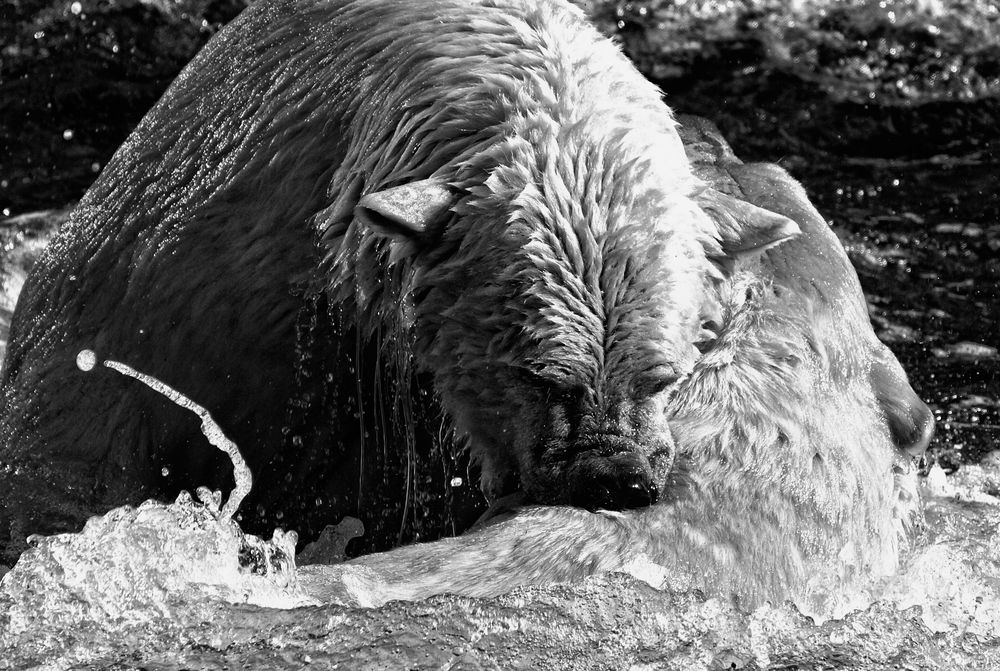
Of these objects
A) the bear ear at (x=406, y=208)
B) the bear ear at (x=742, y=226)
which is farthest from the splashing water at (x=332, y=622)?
the bear ear at (x=742, y=226)

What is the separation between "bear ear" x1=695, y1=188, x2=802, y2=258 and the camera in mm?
4684

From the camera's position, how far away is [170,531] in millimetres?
4023

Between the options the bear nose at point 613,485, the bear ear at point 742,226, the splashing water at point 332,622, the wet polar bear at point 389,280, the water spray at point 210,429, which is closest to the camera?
the splashing water at point 332,622

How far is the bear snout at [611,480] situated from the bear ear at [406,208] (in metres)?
0.83

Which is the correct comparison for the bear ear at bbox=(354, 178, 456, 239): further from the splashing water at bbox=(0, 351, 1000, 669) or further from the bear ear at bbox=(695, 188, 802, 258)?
the splashing water at bbox=(0, 351, 1000, 669)

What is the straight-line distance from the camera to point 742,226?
4.70 meters

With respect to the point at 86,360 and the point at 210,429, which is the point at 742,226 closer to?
the point at 210,429

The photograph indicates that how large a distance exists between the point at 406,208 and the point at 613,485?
0.97 m

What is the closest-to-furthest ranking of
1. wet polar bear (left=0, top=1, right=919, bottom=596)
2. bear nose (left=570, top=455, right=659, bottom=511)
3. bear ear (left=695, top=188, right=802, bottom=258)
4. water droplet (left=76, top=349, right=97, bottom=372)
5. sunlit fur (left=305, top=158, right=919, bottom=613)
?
sunlit fur (left=305, top=158, right=919, bottom=613)
bear nose (left=570, top=455, right=659, bottom=511)
wet polar bear (left=0, top=1, right=919, bottom=596)
bear ear (left=695, top=188, right=802, bottom=258)
water droplet (left=76, top=349, right=97, bottom=372)

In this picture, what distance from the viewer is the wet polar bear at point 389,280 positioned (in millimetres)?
4328

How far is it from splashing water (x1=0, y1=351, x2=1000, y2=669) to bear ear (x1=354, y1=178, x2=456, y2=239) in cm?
92

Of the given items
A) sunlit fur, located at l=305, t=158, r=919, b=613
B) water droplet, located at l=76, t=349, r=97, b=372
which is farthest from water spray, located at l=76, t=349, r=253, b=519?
sunlit fur, located at l=305, t=158, r=919, b=613

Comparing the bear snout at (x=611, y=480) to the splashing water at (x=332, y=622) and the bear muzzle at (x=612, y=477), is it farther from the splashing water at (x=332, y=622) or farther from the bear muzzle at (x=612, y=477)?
the splashing water at (x=332, y=622)

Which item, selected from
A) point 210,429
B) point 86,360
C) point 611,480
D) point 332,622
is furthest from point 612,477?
point 86,360
